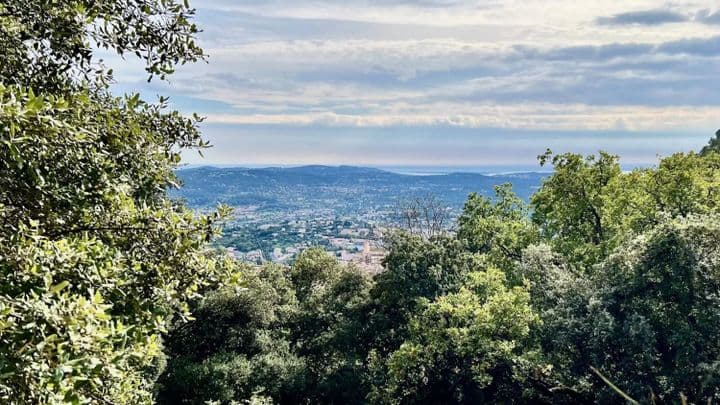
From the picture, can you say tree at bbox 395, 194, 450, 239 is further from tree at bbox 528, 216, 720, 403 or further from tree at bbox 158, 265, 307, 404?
tree at bbox 528, 216, 720, 403

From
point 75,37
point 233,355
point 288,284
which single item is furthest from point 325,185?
point 75,37

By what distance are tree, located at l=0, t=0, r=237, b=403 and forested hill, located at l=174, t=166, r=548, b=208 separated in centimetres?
10384

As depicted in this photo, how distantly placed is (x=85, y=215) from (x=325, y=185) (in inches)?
6749

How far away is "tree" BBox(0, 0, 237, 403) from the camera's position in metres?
3.17

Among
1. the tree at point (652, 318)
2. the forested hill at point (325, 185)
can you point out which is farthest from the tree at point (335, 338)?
the forested hill at point (325, 185)

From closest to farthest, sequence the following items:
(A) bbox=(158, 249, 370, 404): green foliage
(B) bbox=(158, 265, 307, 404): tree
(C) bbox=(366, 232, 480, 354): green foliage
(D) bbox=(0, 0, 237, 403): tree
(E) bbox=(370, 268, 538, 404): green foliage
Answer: (D) bbox=(0, 0, 237, 403): tree
(E) bbox=(370, 268, 538, 404): green foliage
(B) bbox=(158, 265, 307, 404): tree
(A) bbox=(158, 249, 370, 404): green foliage
(C) bbox=(366, 232, 480, 354): green foliage

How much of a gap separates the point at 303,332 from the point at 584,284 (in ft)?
39.3

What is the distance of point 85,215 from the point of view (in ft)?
15.0

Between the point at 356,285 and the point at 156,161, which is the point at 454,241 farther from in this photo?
the point at 156,161

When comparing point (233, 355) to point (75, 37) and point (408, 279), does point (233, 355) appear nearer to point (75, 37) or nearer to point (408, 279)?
point (408, 279)

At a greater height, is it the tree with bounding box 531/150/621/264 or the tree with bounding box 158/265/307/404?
the tree with bounding box 531/150/621/264

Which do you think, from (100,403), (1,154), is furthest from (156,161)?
(100,403)

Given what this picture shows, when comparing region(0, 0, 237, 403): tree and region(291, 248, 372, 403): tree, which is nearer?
region(0, 0, 237, 403): tree

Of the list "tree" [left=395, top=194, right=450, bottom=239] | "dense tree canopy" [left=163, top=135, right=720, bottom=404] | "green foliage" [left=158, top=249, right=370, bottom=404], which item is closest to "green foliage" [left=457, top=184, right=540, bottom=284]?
"dense tree canopy" [left=163, top=135, right=720, bottom=404]
